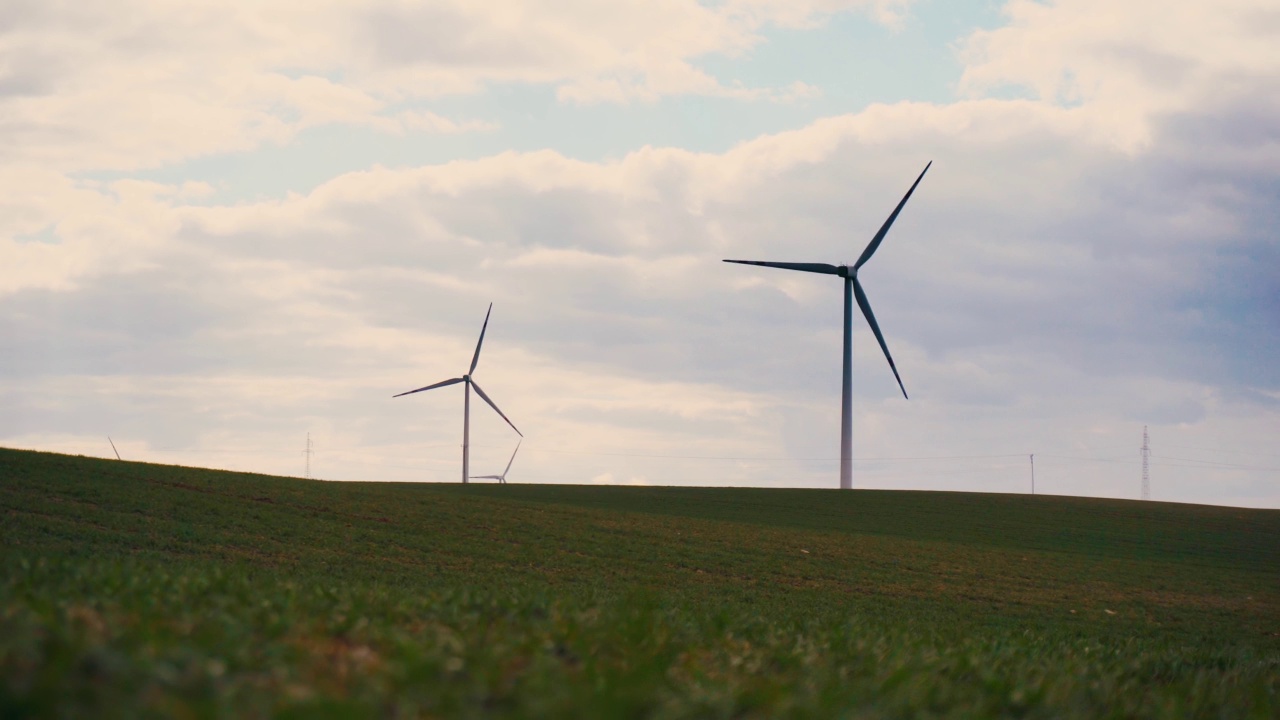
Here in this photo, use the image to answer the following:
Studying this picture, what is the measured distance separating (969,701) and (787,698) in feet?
7.62

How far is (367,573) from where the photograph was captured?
80.6 feet

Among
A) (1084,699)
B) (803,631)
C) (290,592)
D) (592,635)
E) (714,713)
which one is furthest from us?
(803,631)

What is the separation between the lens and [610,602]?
14445mm

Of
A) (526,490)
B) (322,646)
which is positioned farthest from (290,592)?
(526,490)

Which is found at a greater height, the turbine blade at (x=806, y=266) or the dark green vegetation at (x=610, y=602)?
Answer: the turbine blade at (x=806, y=266)

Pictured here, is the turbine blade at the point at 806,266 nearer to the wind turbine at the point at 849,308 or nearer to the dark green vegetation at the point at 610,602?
the wind turbine at the point at 849,308

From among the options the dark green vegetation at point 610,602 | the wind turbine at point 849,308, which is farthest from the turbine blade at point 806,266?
the dark green vegetation at point 610,602

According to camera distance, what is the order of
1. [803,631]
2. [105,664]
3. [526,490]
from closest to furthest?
[105,664], [803,631], [526,490]

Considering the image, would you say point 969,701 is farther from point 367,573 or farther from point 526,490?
point 526,490

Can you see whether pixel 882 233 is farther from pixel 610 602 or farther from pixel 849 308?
pixel 610 602

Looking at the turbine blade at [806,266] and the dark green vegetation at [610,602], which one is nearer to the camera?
the dark green vegetation at [610,602]

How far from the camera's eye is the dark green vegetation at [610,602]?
607cm

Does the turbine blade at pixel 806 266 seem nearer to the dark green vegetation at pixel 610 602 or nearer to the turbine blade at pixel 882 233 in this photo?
the turbine blade at pixel 882 233

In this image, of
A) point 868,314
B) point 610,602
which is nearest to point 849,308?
point 868,314
